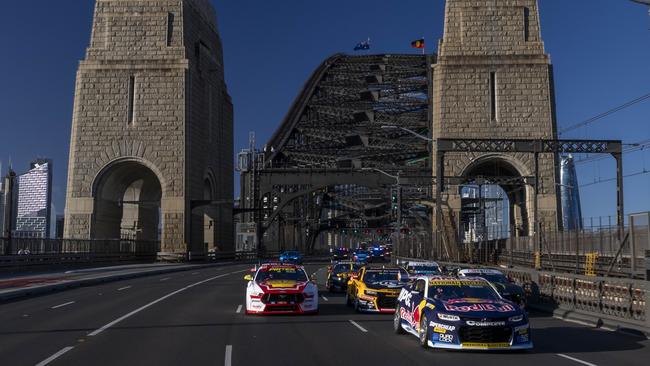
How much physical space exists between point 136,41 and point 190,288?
1674 inches

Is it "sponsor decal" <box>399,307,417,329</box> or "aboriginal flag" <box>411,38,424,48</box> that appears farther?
"aboriginal flag" <box>411,38,424,48</box>

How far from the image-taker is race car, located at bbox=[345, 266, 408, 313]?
67.1 ft

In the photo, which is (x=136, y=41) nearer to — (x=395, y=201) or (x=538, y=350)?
(x=395, y=201)

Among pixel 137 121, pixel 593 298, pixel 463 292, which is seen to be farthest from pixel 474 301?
pixel 137 121

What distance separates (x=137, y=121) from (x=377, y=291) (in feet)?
165

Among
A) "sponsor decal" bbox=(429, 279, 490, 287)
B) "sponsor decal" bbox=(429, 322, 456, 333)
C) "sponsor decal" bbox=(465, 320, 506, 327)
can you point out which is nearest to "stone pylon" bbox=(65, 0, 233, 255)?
"sponsor decal" bbox=(429, 279, 490, 287)

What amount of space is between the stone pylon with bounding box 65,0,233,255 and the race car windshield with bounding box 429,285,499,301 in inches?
2062

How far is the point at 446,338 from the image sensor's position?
41.7ft

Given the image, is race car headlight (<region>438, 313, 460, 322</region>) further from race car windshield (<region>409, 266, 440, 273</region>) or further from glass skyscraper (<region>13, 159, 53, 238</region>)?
glass skyscraper (<region>13, 159, 53, 238</region>)

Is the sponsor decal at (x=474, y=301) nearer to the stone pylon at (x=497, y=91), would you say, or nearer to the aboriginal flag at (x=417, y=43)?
the stone pylon at (x=497, y=91)

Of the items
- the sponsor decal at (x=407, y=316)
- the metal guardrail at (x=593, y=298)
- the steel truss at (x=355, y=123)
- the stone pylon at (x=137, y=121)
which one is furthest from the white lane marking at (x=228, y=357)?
the steel truss at (x=355, y=123)

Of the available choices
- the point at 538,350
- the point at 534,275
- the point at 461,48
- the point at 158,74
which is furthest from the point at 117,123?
the point at 538,350

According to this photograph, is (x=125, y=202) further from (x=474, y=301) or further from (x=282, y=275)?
(x=474, y=301)

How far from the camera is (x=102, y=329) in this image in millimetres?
16172
